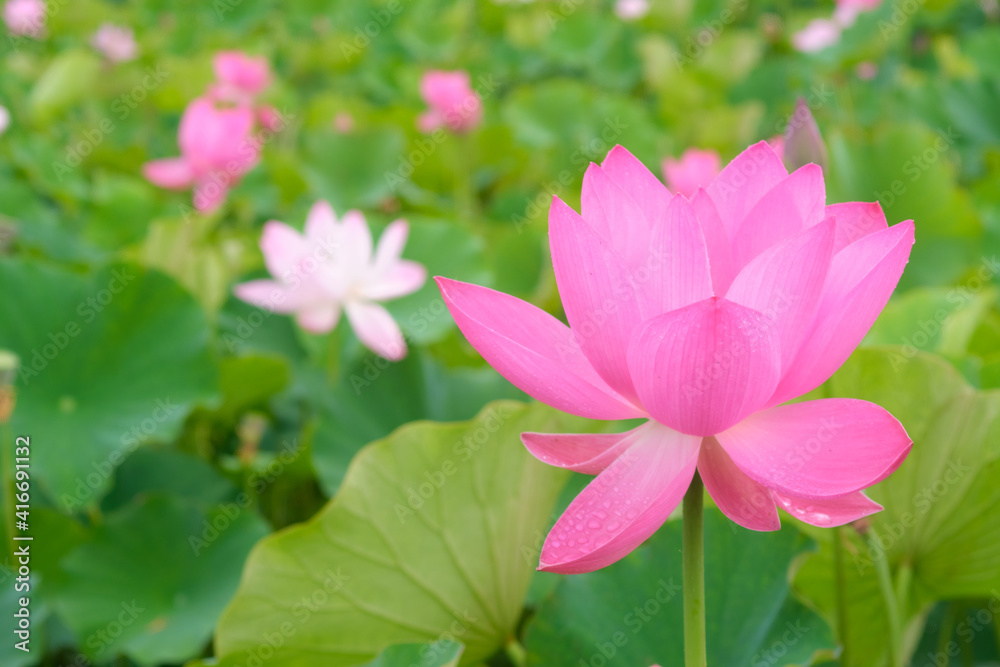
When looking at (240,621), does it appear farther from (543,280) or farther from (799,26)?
(799,26)

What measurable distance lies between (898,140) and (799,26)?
4.95 feet

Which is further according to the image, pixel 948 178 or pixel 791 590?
pixel 948 178

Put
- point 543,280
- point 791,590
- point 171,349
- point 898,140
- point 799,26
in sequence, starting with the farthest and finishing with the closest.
Result: point 799,26
point 898,140
point 543,280
point 171,349
point 791,590

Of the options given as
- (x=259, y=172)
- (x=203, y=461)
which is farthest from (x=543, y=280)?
(x=259, y=172)

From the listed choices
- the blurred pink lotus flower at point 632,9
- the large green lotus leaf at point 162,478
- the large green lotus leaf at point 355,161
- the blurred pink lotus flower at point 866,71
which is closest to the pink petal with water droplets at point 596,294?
the large green lotus leaf at point 162,478

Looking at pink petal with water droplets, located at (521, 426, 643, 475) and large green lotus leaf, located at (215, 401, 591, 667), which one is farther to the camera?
large green lotus leaf, located at (215, 401, 591, 667)

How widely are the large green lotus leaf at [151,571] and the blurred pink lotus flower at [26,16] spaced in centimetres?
244

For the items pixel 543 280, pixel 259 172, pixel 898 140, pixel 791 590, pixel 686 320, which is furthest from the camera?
pixel 259 172

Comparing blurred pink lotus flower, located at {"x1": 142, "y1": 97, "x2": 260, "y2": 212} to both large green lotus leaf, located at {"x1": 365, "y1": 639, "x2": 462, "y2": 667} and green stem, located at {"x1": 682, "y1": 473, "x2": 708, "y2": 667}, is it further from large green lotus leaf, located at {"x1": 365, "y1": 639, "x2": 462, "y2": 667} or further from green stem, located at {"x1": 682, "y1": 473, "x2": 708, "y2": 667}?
green stem, located at {"x1": 682, "y1": 473, "x2": 708, "y2": 667}

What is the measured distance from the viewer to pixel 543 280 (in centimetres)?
123

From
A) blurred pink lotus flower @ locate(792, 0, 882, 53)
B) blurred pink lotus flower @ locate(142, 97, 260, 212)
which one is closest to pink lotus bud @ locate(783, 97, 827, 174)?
blurred pink lotus flower @ locate(142, 97, 260, 212)

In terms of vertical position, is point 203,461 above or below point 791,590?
below

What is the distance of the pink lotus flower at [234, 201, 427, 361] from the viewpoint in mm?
987

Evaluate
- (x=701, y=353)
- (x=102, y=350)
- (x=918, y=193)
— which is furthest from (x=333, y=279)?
(x=918, y=193)
